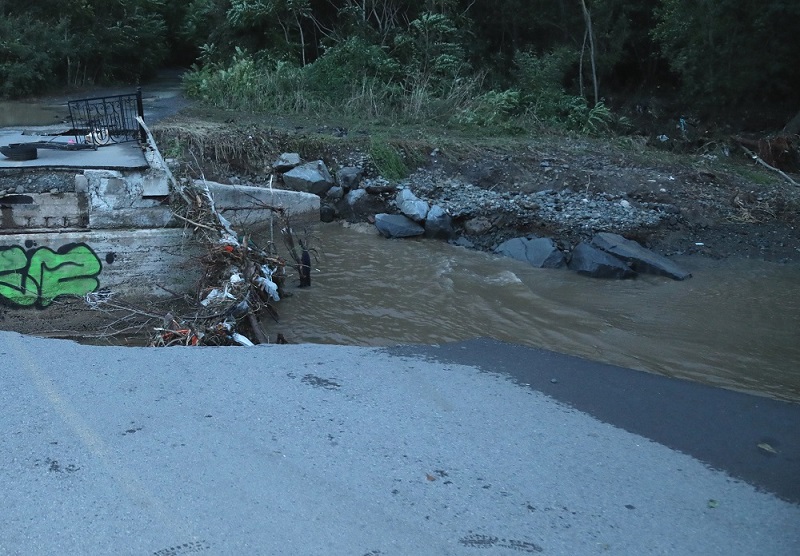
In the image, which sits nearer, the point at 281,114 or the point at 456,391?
the point at 456,391

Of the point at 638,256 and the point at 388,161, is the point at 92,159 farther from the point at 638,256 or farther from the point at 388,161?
the point at 638,256

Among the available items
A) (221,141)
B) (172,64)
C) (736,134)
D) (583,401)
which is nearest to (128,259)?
(221,141)

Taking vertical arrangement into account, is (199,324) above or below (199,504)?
below

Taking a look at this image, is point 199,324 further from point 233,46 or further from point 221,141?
point 233,46

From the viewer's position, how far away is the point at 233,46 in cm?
2098

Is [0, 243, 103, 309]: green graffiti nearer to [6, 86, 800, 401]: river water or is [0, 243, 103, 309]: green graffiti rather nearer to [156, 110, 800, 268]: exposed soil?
[6, 86, 800, 401]: river water

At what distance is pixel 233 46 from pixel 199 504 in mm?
19086

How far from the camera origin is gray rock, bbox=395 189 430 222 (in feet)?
39.8

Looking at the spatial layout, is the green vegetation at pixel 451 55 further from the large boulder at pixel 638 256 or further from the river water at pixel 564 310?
the river water at pixel 564 310

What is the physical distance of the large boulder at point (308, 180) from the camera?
1296 cm

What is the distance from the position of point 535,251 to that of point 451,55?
9.43 meters

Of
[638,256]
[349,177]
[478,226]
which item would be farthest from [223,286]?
[349,177]

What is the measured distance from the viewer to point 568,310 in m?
8.95

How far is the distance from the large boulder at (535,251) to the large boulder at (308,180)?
3348mm
